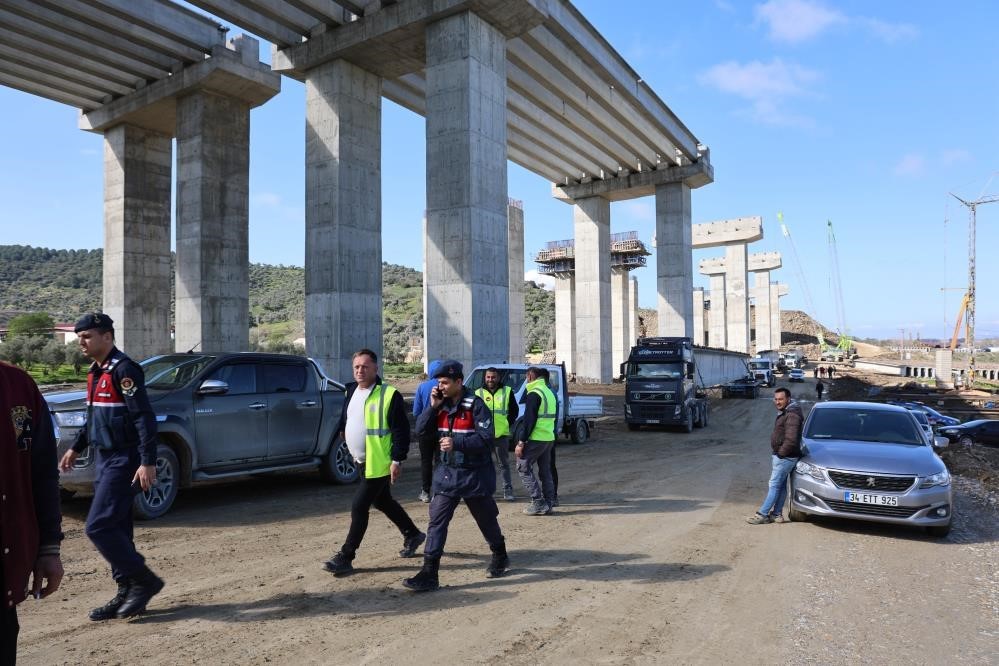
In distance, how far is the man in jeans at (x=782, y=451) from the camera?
771 centimetres

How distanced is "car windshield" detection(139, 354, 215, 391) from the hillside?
56.6 m

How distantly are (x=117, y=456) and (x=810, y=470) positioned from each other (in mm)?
7225

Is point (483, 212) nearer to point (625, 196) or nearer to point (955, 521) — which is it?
point (955, 521)

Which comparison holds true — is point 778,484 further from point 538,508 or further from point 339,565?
point 339,565

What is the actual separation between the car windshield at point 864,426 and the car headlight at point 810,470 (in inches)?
37.1

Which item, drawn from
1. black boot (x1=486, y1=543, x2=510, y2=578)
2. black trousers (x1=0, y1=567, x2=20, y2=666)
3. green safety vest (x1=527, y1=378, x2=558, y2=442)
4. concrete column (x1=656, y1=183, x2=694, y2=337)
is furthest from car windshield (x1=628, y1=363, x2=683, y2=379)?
concrete column (x1=656, y1=183, x2=694, y2=337)

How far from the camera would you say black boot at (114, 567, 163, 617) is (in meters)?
4.66

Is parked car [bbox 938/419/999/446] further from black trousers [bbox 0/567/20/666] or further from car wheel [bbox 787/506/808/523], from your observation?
black trousers [bbox 0/567/20/666]

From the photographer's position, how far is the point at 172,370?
8.32 meters

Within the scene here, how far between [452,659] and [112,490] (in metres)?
2.71

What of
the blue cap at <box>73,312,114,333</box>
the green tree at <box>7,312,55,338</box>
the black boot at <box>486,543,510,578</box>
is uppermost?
the green tree at <box>7,312,55,338</box>

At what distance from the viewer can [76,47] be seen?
21.2m

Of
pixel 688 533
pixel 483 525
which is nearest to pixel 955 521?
pixel 688 533

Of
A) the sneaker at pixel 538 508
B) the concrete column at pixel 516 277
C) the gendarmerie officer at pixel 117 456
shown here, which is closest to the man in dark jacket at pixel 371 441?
the gendarmerie officer at pixel 117 456
